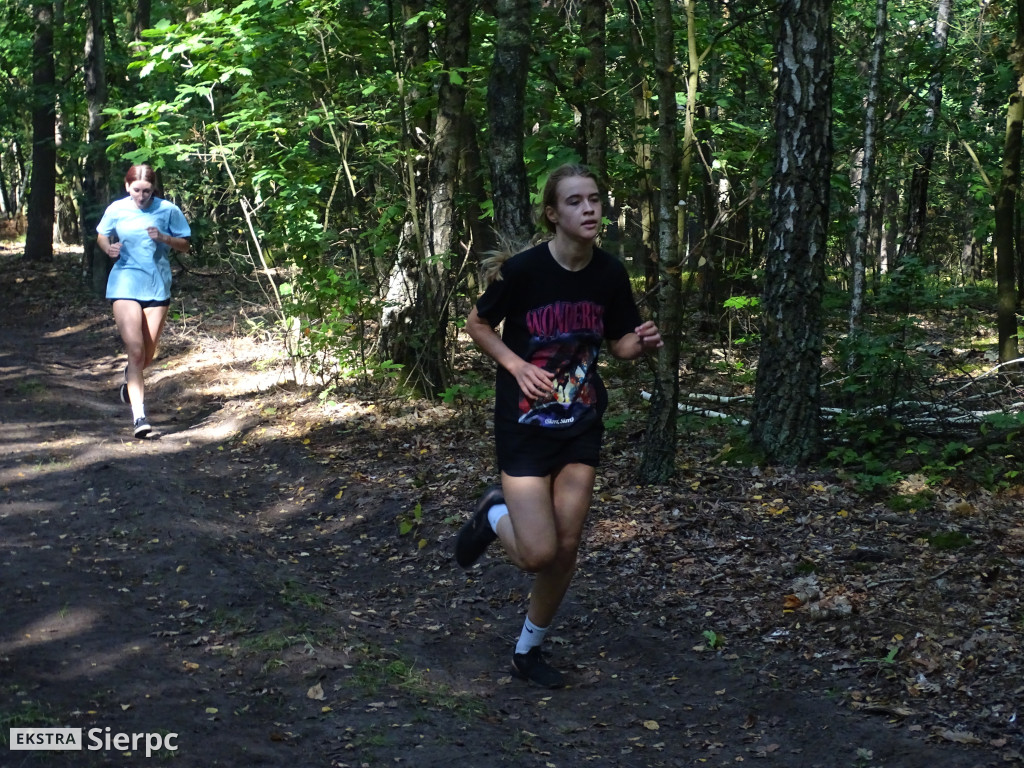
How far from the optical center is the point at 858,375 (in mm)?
7723

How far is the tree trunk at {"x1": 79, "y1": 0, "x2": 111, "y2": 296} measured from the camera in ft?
63.0

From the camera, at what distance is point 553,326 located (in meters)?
4.42

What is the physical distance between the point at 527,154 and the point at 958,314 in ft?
33.9

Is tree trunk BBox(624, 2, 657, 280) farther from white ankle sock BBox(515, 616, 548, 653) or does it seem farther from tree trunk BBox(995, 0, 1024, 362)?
white ankle sock BBox(515, 616, 548, 653)

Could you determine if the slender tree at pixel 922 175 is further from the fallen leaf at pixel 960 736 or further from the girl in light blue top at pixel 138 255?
the fallen leaf at pixel 960 736

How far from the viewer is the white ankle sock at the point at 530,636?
4.82m

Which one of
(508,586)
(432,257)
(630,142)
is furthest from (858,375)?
(630,142)

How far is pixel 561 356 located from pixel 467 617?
2.12 meters

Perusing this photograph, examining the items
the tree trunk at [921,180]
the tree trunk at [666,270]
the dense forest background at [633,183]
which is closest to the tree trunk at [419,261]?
the dense forest background at [633,183]

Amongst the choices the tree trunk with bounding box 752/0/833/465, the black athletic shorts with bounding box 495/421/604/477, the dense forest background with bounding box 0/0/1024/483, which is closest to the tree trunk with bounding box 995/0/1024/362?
the dense forest background with bounding box 0/0/1024/483

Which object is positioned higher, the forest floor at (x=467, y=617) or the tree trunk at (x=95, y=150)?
the tree trunk at (x=95, y=150)

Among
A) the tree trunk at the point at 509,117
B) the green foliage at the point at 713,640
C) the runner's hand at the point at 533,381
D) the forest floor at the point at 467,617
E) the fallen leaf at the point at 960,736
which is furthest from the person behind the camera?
the tree trunk at the point at 509,117

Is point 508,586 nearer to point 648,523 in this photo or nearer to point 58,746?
point 648,523

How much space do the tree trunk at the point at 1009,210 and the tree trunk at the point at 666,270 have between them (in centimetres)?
425
